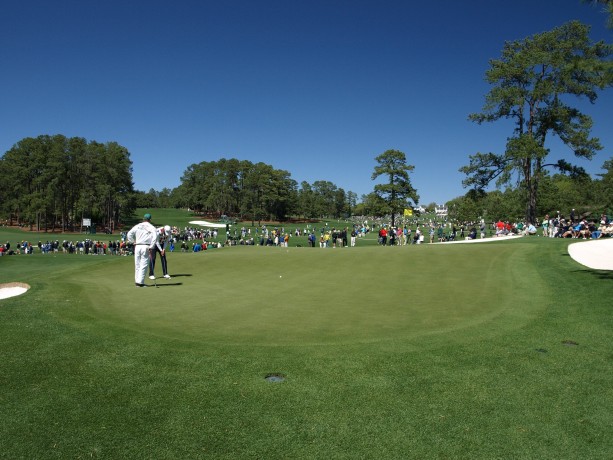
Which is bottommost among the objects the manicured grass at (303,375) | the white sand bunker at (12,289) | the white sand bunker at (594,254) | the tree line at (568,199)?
the manicured grass at (303,375)

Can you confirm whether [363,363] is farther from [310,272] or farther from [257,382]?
[310,272]

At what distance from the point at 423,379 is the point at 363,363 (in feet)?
2.75

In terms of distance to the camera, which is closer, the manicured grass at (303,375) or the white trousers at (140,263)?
the manicured grass at (303,375)

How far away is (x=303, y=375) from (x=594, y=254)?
16879mm

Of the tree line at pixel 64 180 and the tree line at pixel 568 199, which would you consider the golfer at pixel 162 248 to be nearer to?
the tree line at pixel 568 199

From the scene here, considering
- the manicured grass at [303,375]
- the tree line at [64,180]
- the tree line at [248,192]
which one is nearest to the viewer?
the manicured grass at [303,375]

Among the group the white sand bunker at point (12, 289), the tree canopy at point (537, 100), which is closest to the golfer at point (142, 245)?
the white sand bunker at point (12, 289)

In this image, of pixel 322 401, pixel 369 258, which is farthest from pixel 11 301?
pixel 369 258

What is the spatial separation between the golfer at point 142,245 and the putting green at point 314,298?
1.33ft

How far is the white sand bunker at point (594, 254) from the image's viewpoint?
14672 mm

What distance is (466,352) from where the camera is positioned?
618cm

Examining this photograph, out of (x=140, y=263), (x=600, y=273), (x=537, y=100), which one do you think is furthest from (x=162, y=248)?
(x=537, y=100)

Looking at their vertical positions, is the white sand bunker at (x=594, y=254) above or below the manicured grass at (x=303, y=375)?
above

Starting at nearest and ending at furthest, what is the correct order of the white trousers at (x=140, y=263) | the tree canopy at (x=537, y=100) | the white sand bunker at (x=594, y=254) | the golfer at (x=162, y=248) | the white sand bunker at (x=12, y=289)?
the white sand bunker at (x=12, y=289) → the white trousers at (x=140, y=263) → the golfer at (x=162, y=248) → the white sand bunker at (x=594, y=254) → the tree canopy at (x=537, y=100)
